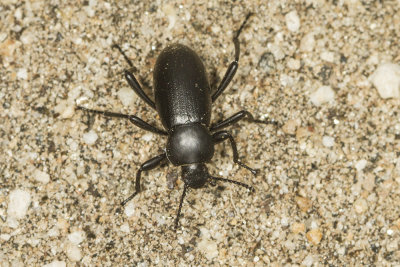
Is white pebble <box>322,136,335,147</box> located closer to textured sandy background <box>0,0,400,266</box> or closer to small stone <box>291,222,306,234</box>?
textured sandy background <box>0,0,400,266</box>

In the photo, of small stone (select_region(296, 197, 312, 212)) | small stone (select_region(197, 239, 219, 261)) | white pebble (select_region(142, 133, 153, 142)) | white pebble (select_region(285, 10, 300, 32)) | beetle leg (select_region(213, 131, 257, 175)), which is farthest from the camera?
white pebble (select_region(285, 10, 300, 32))

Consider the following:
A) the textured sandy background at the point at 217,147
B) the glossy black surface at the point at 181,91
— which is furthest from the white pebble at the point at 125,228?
the glossy black surface at the point at 181,91

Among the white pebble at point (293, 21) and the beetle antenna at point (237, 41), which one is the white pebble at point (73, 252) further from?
the white pebble at point (293, 21)

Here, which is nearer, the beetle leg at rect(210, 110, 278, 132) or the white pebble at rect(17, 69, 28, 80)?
the beetle leg at rect(210, 110, 278, 132)

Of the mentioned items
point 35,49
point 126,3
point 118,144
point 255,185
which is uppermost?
point 126,3

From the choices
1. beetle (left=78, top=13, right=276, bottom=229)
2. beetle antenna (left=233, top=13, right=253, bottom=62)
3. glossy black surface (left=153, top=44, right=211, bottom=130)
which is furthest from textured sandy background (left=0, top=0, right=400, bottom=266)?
glossy black surface (left=153, top=44, right=211, bottom=130)

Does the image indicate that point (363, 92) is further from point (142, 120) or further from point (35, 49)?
point (35, 49)

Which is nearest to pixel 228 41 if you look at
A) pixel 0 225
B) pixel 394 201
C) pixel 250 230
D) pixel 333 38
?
pixel 333 38
